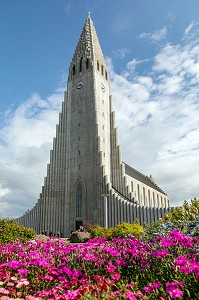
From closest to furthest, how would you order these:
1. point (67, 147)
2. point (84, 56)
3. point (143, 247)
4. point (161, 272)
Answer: point (161, 272), point (143, 247), point (67, 147), point (84, 56)

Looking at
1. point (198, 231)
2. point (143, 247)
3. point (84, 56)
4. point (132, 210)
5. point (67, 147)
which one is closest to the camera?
point (143, 247)

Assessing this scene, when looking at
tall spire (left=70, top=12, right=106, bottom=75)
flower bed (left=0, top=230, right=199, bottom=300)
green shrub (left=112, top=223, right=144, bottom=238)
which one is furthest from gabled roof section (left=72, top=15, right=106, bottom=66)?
flower bed (left=0, top=230, right=199, bottom=300)

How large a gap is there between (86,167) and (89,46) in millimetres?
25948

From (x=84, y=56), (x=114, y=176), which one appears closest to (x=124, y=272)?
(x=114, y=176)

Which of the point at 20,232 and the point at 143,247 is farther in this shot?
the point at 20,232

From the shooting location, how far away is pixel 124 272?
586cm

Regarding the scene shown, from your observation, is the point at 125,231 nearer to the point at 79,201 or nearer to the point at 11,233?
the point at 11,233

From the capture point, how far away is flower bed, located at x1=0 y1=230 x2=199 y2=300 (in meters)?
4.34

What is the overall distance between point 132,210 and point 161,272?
104ft

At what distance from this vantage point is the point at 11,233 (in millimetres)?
14305

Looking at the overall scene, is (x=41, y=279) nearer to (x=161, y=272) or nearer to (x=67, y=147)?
(x=161, y=272)

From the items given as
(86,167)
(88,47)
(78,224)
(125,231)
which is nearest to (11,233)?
(125,231)

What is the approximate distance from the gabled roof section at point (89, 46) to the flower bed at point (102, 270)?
4895 cm

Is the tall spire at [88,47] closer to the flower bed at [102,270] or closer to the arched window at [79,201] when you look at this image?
the arched window at [79,201]
